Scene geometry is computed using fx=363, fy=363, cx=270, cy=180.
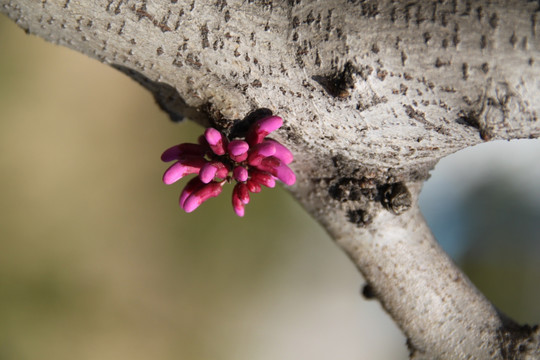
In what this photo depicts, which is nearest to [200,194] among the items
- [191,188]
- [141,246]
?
[191,188]

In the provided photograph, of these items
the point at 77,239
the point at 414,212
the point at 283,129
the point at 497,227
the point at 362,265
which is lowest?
the point at 362,265

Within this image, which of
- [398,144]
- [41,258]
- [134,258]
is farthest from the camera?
[134,258]

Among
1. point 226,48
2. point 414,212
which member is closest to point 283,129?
point 226,48

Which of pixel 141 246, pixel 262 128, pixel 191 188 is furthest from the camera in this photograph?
pixel 141 246

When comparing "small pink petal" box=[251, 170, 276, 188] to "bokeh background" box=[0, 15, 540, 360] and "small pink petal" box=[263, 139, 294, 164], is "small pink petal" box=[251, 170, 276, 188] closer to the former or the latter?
"small pink petal" box=[263, 139, 294, 164]

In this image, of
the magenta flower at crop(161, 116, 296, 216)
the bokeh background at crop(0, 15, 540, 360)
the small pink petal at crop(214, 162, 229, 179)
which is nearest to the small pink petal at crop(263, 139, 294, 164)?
the magenta flower at crop(161, 116, 296, 216)

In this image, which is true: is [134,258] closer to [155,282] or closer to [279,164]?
[155,282]

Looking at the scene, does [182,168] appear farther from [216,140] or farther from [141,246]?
[141,246]
